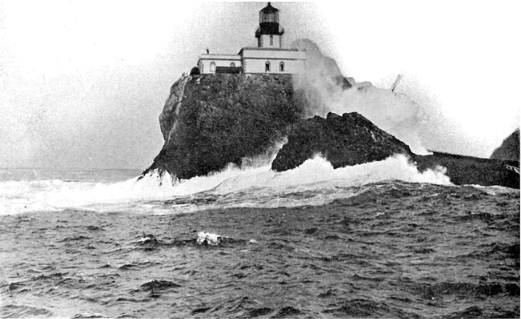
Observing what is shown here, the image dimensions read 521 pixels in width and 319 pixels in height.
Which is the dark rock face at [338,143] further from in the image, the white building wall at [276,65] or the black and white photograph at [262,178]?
the white building wall at [276,65]

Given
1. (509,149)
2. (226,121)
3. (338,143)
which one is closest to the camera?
(509,149)

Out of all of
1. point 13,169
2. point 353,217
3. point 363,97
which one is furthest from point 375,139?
point 13,169

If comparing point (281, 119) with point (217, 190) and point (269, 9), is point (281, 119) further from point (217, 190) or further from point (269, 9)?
point (269, 9)

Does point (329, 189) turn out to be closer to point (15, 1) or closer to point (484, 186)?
point (484, 186)

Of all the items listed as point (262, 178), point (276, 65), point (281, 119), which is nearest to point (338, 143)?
point (281, 119)

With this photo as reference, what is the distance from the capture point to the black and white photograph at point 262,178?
3.80 meters

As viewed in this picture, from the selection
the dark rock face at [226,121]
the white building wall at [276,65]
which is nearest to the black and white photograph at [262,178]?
the white building wall at [276,65]

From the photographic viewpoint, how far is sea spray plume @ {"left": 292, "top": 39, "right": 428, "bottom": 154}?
487cm

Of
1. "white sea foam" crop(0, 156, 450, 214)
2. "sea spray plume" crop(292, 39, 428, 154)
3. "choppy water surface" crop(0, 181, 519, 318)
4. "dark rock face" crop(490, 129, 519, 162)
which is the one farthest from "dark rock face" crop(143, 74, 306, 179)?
"dark rock face" crop(490, 129, 519, 162)

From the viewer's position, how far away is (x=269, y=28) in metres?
4.78

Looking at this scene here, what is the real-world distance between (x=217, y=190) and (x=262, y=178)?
1.85 ft

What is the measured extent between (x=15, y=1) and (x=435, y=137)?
436 cm

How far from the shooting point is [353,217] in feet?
15.0

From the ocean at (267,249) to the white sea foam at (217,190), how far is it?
0.02 metres
